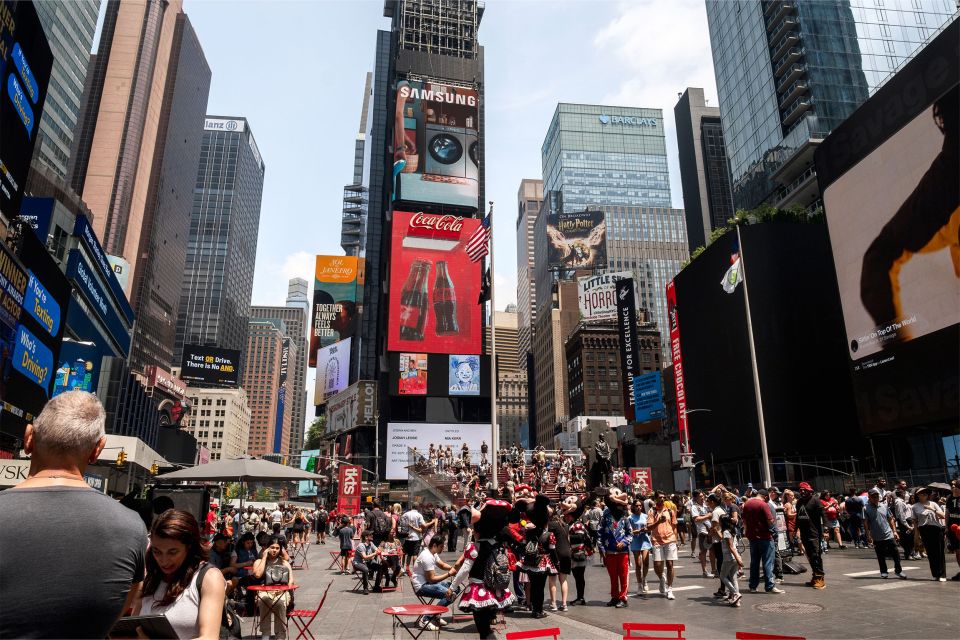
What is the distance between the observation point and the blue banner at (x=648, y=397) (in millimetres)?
70250

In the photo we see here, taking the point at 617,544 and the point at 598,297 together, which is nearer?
the point at 617,544

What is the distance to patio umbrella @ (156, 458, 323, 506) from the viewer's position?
16469 millimetres

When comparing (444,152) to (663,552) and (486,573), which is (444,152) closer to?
(663,552)

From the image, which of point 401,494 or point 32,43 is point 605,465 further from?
point 401,494

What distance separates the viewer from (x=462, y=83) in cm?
8981

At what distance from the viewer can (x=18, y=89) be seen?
21.3m

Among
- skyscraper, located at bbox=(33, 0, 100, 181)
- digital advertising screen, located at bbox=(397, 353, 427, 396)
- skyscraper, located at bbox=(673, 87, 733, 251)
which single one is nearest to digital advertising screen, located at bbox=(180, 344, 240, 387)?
skyscraper, located at bbox=(33, 0, 100, 181)

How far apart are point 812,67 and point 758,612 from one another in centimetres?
7614

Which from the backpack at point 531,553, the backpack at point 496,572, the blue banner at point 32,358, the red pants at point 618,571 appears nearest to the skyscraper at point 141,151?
the blue banner at point 32,358

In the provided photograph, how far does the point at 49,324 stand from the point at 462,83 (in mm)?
74640

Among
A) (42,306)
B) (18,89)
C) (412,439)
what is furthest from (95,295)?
(18,89)

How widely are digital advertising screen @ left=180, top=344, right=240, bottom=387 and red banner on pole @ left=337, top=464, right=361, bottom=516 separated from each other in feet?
394

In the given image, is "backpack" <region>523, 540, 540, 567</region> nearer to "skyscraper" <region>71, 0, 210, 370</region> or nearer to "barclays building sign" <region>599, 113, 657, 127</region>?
"skyscraper" <region>71, 0, 210, 370</region>

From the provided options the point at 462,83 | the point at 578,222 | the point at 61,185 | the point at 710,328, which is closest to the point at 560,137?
the point at 578,222
